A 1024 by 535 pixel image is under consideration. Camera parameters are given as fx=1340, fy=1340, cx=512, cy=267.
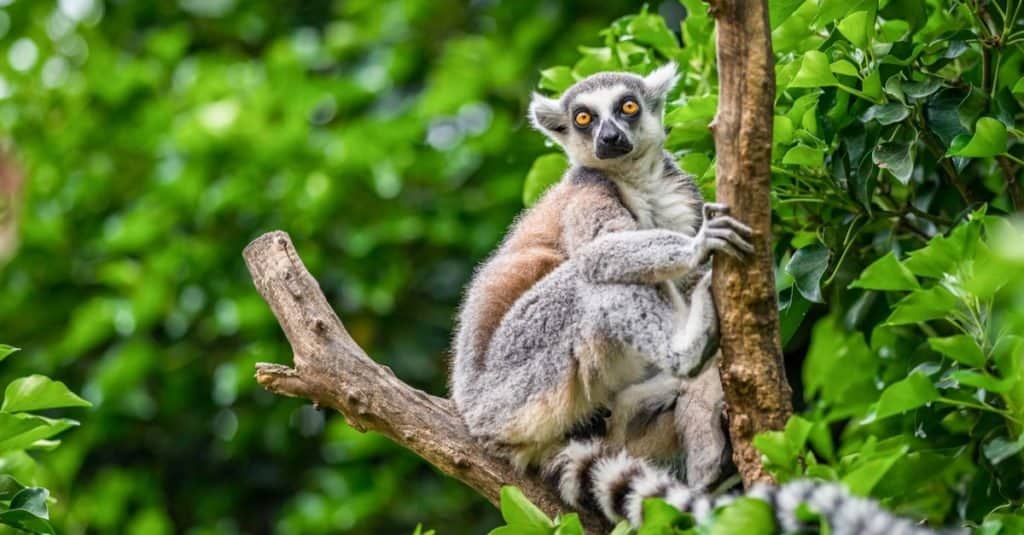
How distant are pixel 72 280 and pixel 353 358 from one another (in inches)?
198

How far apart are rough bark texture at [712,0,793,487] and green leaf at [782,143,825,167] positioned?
37 cm

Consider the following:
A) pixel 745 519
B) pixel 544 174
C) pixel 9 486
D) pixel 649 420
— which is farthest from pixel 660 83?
pixel 9 486

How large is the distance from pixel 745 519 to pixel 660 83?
2.21 m

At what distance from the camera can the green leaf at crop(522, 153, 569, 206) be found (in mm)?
4656

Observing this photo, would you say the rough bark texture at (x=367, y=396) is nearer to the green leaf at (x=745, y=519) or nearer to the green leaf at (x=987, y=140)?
the green leaf at (x=745, y=519)

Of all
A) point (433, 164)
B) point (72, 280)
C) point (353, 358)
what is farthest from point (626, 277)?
point (72, 280)

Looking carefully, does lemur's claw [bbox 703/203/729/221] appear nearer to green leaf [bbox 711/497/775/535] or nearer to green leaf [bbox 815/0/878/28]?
green leaf [bbox 815/0/878/28]

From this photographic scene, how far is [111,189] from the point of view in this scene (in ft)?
27.9

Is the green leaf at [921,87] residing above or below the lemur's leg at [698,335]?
above

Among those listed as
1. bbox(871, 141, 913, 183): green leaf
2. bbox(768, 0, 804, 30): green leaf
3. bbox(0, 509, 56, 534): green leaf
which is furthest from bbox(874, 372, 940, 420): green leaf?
bbox(0, 509, 56, 534): green leaf

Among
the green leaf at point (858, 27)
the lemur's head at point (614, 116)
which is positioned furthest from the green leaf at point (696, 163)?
the green leaf at point (858, 27)

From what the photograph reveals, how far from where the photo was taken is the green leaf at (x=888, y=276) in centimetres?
279

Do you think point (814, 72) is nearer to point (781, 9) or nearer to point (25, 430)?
point (781, 9)

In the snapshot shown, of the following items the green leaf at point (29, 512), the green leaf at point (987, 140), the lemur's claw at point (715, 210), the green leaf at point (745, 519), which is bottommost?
the green leaf at point (745, 519)
